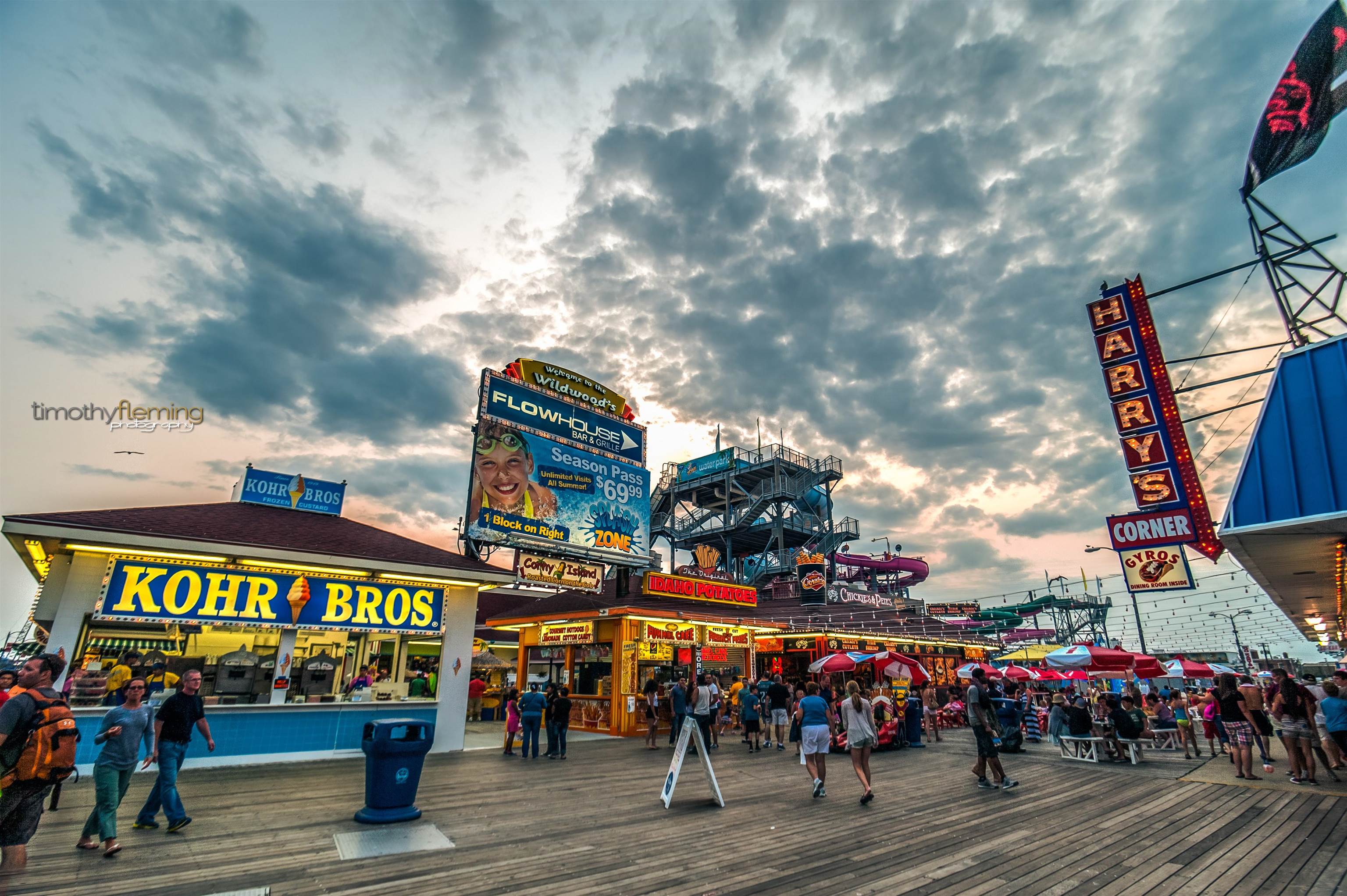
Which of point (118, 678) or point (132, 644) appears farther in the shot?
point (132, 644)

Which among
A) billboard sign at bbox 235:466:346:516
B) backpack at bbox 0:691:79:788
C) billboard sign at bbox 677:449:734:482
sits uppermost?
billboard sign at bbox 677:449:734:482

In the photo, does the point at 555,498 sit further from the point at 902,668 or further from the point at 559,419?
the point at 902,668

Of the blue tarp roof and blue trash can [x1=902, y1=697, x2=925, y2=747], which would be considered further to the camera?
blue trash can [x1=902, y1=697, x2=925, y2=747]

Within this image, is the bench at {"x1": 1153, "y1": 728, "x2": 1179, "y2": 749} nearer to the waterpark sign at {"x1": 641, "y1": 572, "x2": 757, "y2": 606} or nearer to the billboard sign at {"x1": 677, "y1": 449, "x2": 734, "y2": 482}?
the waterpark sign at {"x1": 641, "y1": 572, "x2": 757, "y2": 606}

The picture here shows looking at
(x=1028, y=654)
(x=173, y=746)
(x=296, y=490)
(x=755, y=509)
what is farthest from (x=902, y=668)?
(x=1028, y=654)

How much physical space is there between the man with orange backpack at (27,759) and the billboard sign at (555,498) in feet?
45.8

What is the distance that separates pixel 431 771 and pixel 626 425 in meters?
15.8

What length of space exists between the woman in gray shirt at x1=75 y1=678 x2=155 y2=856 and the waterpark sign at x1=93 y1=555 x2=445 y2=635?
21.8 ft

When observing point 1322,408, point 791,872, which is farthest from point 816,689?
point 1322,408

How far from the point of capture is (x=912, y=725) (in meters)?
17.4

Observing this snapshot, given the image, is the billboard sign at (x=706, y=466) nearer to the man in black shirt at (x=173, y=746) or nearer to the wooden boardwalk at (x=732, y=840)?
the wooden boardwalk at (x=732, y=840)

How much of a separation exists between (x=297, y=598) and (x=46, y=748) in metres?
8.94

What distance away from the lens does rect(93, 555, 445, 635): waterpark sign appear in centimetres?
1205

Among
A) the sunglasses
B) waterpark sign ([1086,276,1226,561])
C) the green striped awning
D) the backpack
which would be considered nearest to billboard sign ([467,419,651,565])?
the sunglasses
